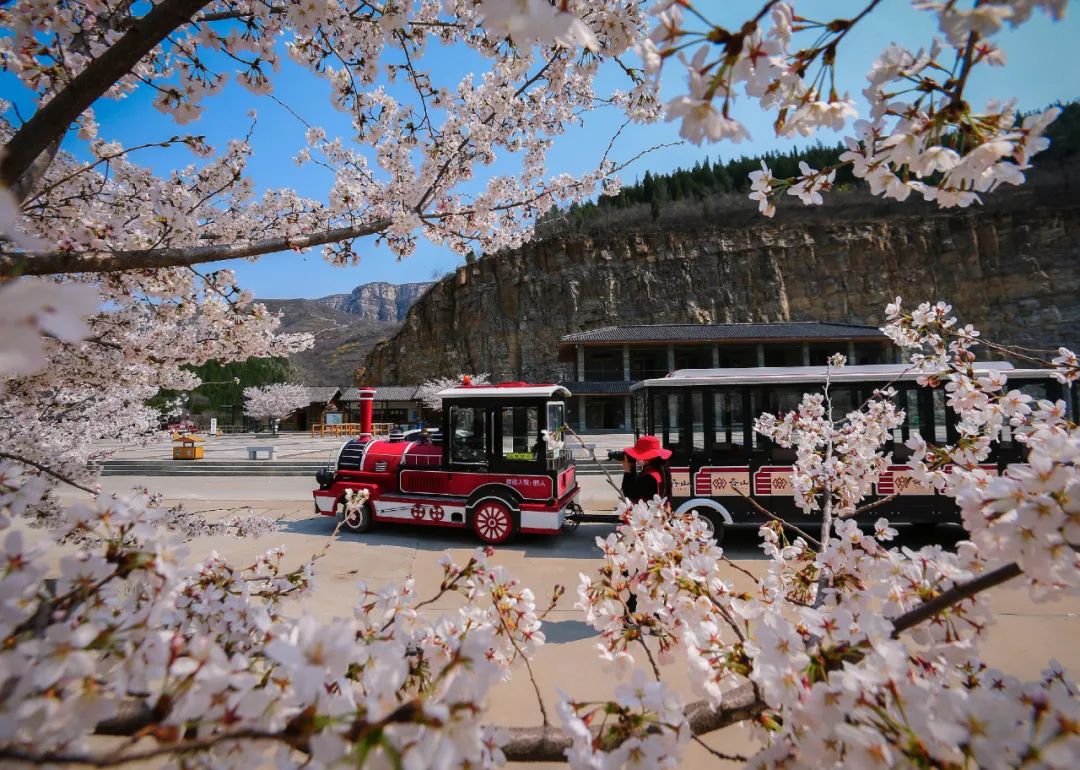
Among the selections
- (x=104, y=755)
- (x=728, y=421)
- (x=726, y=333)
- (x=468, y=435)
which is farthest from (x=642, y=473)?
(x=726, y=333)

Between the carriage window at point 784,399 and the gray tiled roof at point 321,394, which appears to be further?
the gray tiled roof at point 321,394

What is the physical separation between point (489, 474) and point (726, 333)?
33289 mm

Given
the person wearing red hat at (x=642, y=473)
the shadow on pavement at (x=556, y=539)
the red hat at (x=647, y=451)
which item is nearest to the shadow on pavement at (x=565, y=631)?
the person wearing red hat at (x=642, y=473)

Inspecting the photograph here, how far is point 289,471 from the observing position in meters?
15.5

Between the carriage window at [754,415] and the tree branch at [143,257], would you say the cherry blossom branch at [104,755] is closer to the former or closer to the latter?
the tree branch at [143,257]

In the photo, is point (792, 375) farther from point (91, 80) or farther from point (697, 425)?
point (91, 80)

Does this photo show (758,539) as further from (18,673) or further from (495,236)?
(18,673)

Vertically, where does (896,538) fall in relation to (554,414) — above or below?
below

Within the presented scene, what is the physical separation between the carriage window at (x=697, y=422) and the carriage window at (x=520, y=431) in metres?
2.01

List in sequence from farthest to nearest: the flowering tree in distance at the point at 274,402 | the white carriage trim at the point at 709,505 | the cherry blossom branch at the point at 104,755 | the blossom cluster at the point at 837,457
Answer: the flowering tree in distance at the point at 274,402 → the white carriage trim at the point at 709,505 → the blossom cluster at the point at 837,457 → the cherry blossom branch at the point at 104,755

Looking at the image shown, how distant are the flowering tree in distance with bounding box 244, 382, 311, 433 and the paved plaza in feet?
107

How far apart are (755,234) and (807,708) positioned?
51501mm

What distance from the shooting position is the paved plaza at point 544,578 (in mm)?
3229

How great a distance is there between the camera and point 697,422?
6.66 meters
